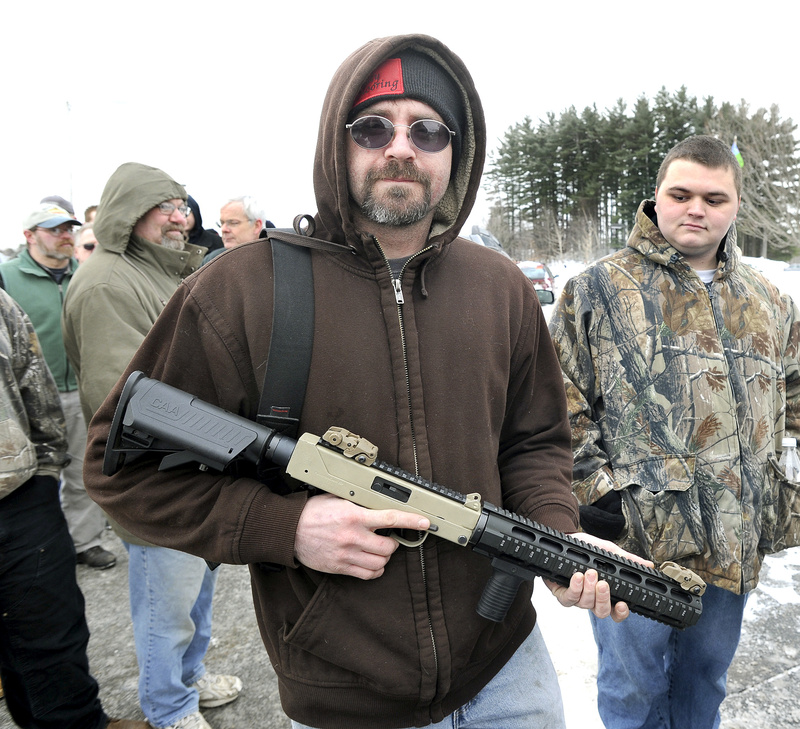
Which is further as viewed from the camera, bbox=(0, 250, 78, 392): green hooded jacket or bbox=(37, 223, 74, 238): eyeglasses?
bbox=(37, 223, 74, 238): eyeglasses

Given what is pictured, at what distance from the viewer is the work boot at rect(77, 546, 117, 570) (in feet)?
14.3

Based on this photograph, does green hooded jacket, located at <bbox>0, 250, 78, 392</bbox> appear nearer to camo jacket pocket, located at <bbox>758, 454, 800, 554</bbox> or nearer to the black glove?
the black glove

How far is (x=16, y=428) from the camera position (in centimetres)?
234

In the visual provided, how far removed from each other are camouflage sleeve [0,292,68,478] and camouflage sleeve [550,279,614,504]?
2161 millimetres

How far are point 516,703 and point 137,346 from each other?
2.14 metres

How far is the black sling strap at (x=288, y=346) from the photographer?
4.71 ft

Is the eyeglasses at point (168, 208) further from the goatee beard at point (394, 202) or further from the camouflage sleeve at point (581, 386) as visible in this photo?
the camouflage sleeve at point (581, 386)

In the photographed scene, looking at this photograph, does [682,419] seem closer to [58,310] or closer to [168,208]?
[168,208]

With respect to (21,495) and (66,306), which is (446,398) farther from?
(66,306)

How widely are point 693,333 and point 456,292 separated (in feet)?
4.16

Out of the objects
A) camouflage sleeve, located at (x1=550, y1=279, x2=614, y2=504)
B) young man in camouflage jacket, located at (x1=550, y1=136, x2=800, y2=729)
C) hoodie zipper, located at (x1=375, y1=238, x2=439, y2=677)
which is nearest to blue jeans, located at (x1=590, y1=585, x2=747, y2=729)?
young man in camouflage jacket, located at (x1=550, y1=136, x2=800, y2=729)

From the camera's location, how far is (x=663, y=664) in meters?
2.53

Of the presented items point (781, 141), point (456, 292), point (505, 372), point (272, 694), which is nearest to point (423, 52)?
point (456, 292)

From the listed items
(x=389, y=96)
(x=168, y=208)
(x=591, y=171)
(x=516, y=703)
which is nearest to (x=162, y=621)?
(x=516, y=703)
